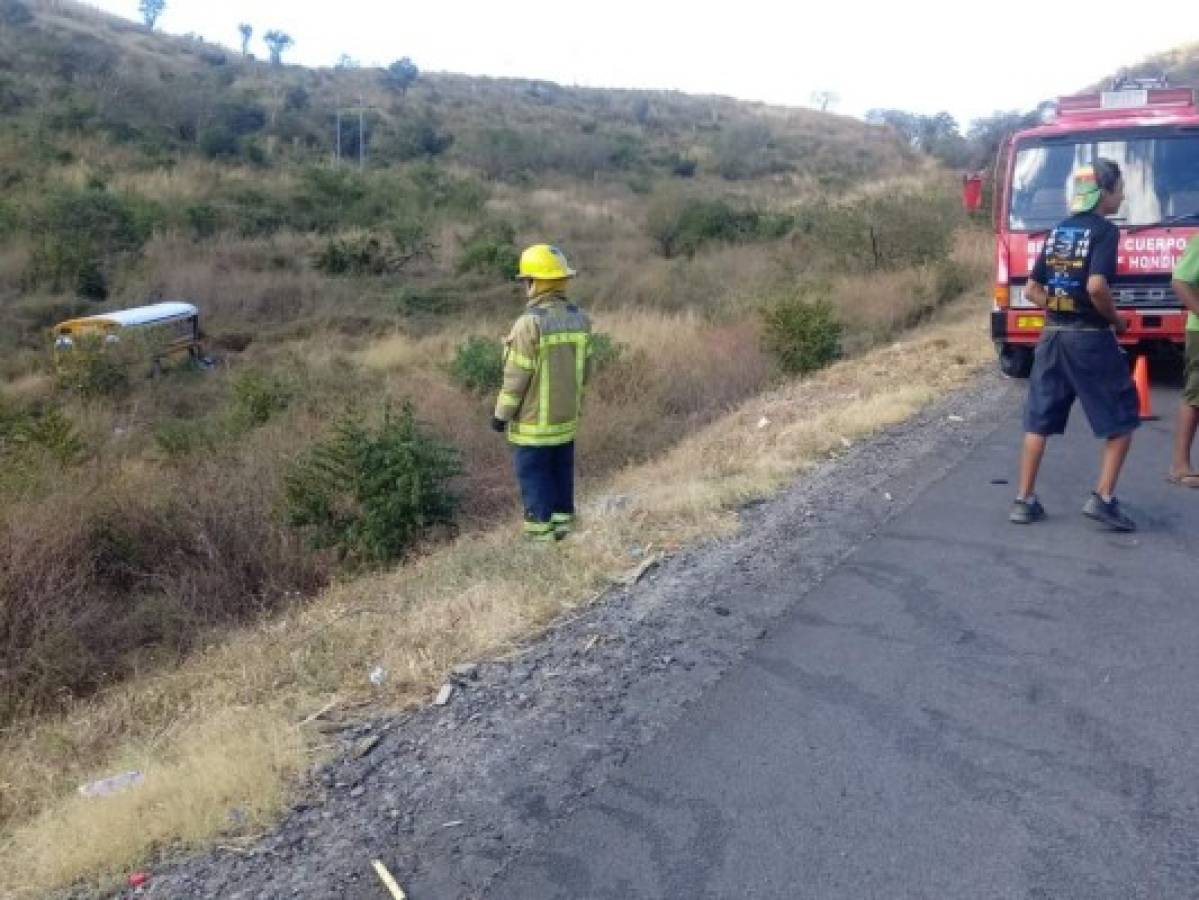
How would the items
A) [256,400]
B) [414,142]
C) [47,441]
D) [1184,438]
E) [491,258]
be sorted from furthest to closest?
[414,142] < [491,258] < [256,400] < [47,441] < [1184,438]

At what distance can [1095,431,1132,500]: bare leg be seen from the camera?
6.52 meters

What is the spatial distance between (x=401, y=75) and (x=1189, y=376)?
74155mm

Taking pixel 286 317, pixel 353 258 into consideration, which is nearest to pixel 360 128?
pixel 353 258

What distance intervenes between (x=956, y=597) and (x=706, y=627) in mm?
1254

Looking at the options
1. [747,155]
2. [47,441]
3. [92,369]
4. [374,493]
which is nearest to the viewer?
[374,493]

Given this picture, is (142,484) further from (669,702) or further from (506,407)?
(669,702)

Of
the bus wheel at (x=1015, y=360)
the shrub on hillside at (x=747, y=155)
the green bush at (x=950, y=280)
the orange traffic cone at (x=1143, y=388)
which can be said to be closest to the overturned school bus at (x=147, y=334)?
the green bush at (x=950, y=280)

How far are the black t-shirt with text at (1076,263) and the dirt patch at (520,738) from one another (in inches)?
62.3

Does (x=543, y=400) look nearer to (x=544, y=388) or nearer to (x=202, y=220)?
(x=544, y=388)

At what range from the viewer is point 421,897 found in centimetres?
333

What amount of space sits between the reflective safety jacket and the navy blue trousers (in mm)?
67

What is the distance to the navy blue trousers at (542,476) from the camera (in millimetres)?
6938

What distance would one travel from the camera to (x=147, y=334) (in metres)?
18.6

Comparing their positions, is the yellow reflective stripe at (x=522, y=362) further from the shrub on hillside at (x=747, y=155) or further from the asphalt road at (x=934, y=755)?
the shrub on hillside at (x=747, y=155)
